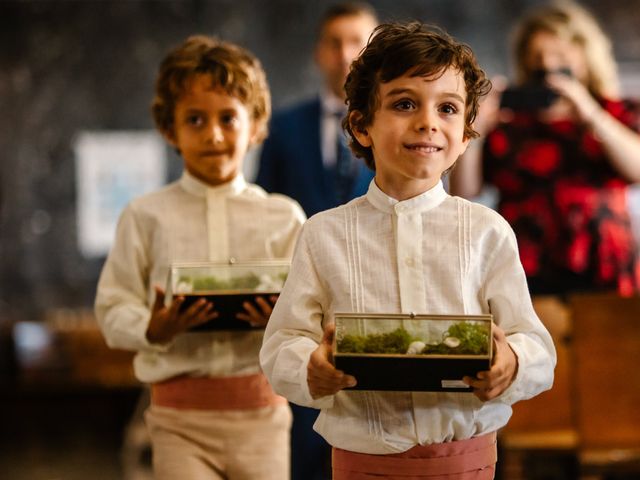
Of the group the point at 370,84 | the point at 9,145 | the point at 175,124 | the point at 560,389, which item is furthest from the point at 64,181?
the point at 370,84

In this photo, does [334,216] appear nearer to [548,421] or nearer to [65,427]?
[548,421]

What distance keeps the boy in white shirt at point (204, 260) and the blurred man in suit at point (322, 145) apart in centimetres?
73

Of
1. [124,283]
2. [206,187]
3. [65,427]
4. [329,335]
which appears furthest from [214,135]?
[65,427]

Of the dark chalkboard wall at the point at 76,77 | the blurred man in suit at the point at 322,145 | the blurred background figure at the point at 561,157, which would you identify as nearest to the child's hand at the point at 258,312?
the blurred man in suit at the point at 322,145

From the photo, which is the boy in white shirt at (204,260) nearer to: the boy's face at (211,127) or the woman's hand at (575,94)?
the boy's face at (211,127)

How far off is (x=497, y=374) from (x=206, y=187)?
0.88 metres

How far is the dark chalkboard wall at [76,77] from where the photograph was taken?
570 cm

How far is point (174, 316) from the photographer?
171cm

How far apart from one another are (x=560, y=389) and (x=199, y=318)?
6.61 ft

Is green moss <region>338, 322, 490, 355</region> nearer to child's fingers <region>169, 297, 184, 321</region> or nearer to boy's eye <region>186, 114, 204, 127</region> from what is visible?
child's fingers <region>169, 297, 184, 321</region>

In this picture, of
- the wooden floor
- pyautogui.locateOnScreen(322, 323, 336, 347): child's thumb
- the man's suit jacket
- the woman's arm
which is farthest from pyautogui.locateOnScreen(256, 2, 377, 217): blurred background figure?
the wooden floor

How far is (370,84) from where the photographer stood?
1430 mm

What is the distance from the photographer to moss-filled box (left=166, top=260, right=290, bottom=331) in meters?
1.71

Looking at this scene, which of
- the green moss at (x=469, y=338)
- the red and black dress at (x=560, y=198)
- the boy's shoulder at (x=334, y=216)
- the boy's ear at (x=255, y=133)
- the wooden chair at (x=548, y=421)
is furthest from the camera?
the wooden chair at (x=548, y=421)
